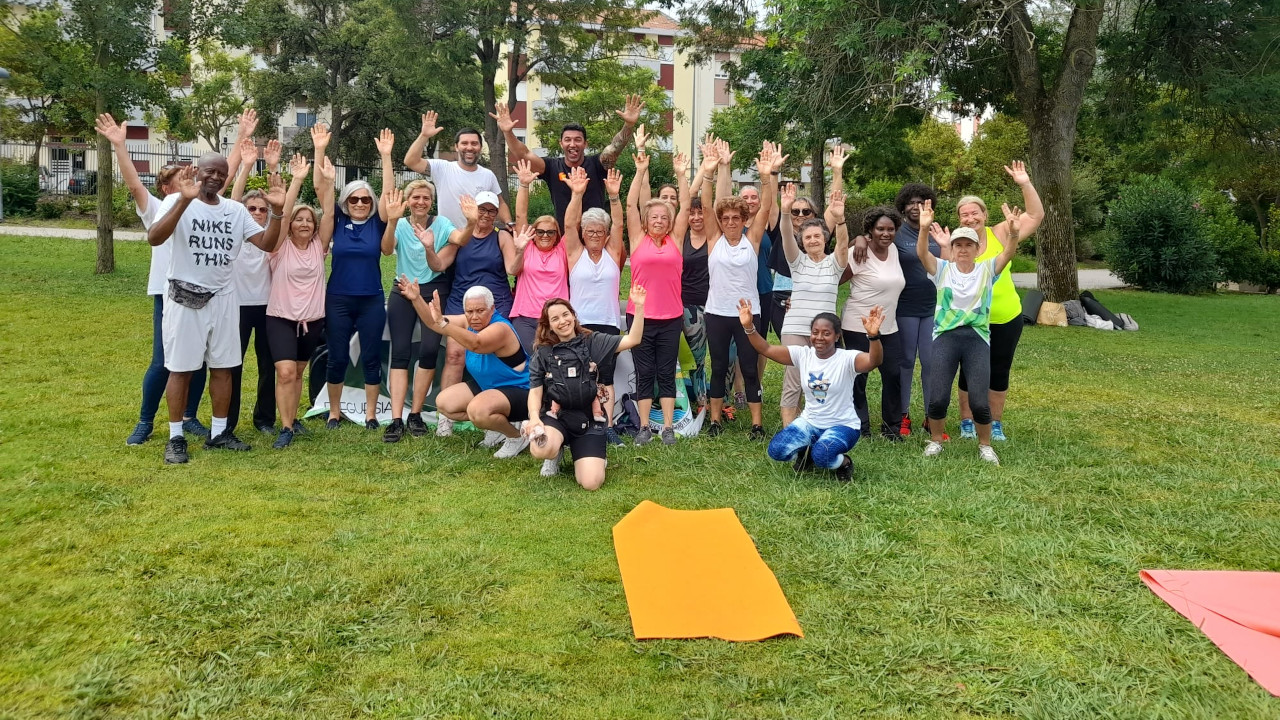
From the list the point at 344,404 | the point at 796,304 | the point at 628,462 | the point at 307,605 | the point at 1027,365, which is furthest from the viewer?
the point at 1027,365

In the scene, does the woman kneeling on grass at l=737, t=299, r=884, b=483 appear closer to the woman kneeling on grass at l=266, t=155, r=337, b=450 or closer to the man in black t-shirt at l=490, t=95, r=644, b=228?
the man in black t-shirt at l=490, t=95, r=644, b=228

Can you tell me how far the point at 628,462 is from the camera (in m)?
6.34

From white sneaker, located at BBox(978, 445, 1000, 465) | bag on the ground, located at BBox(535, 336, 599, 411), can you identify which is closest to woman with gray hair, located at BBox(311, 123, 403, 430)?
bag on the ground, located at BBox(535, 336, 599, 411)

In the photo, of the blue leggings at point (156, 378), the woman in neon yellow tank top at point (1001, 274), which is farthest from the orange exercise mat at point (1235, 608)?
the blue leggings at point (156, 378)

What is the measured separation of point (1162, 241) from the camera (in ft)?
78.0

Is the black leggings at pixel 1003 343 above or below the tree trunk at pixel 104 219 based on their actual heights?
below

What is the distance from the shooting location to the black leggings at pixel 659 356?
22.7 ft

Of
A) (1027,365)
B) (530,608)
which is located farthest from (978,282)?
(1027,365)

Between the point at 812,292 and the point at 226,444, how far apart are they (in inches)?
167

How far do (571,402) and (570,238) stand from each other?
4.90 ft

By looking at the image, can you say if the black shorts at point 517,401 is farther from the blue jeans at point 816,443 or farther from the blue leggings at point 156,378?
the blue leggings at point 156,378

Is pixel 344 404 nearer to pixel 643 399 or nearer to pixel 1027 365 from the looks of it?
pixel 643 399

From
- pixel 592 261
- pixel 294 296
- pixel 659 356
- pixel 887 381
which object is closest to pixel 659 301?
pixel 659 356

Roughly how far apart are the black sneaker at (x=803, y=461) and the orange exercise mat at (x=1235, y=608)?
211 centimetres
